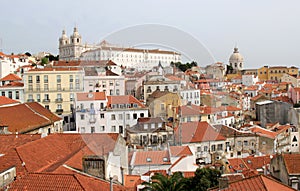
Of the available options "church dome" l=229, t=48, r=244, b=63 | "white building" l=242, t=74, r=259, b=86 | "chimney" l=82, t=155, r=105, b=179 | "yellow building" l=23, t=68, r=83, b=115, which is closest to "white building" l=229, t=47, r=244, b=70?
"church dome" l=229, t=48, r=244, b=63

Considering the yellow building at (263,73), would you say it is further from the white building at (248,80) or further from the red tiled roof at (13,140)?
the red tiled roof at (13,140)

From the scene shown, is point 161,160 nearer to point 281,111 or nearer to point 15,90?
point 15,90

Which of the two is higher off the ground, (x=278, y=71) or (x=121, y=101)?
(x=278, y=71)

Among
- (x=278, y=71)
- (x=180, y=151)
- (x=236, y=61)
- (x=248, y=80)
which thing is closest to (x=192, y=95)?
(x=180, y=151)

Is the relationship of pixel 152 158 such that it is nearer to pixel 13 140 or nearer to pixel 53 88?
pixel 13 140

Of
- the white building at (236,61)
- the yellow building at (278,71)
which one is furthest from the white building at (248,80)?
the white building at (236,61)

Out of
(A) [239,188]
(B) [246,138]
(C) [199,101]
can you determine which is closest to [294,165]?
(A) [239,188]
